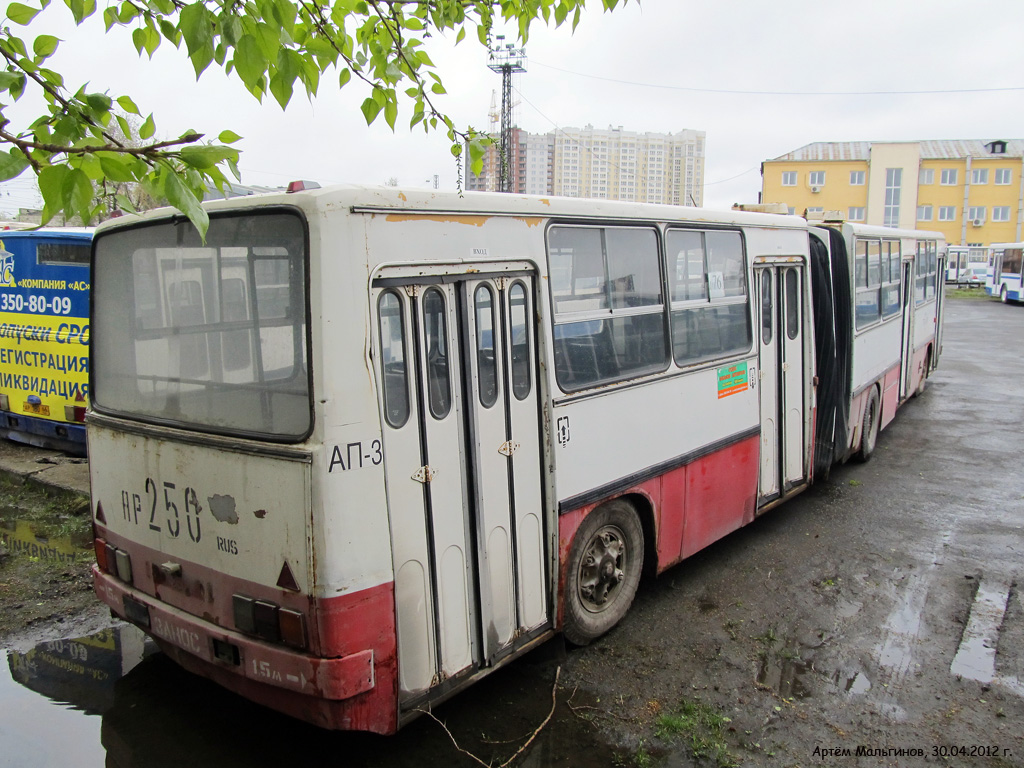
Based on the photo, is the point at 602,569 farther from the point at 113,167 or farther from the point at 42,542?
the point at 42,542

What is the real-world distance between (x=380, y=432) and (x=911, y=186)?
68.6 m

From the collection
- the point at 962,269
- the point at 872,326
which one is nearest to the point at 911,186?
the point at 962,269

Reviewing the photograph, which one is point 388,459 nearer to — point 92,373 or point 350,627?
point 350,627

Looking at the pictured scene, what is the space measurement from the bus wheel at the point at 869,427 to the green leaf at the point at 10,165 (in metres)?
8.59

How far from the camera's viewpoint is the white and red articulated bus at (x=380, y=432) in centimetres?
317

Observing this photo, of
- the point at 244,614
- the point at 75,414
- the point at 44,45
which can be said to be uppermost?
the point at 44,45

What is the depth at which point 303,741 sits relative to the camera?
3.81 metres

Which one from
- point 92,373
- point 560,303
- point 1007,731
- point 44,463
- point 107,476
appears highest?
point 560,303

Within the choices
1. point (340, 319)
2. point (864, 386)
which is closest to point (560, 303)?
point (340, 319)

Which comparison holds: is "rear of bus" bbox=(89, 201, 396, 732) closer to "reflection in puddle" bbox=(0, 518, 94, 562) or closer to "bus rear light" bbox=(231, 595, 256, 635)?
"bus rear light" bbox=(231, 595, 256, 635)

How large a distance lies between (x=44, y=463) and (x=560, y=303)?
6.65 metres

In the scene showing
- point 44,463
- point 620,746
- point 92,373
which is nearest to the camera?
point 620,746

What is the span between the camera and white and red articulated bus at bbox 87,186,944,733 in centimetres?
317

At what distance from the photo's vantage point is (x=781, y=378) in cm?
680
